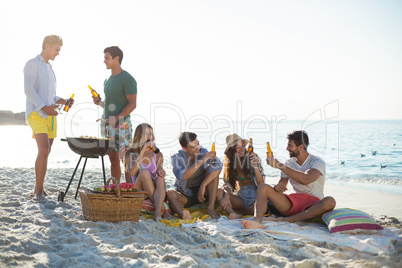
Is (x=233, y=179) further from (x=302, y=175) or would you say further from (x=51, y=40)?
(x=51, y=40)

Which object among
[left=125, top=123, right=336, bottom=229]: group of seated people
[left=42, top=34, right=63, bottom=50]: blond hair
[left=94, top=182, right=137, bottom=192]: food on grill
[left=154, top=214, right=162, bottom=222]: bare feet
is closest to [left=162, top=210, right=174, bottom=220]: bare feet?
[left=125, top=123, right=336, bottom=229]: group of seated people

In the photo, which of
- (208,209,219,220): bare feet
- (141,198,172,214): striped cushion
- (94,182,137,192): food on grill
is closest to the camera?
(94,182,137,192): food on grill

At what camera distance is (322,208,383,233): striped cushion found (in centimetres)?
326

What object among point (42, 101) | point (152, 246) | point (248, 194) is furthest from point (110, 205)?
point (42, 101)

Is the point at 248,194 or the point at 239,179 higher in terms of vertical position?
the point at 239,179

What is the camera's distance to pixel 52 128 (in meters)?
4.56

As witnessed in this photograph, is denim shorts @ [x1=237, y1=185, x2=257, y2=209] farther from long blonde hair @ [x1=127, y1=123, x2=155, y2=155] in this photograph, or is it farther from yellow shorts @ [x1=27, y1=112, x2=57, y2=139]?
yellow shorts @ [x1=27, y1=112, x2=57, y2=139]

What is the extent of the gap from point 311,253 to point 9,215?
286cm

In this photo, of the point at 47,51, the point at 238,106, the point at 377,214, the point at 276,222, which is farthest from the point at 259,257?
the point at 238,106

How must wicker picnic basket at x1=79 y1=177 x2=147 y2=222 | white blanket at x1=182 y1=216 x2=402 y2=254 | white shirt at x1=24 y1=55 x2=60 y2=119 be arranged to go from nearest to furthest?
white blanket at x1=182 y1=216 x2=402 y2=254, wicker picnic basket at x1=79 y1=177 x2=147 y2=222, white shirt at x1=24 y1=55 x2=60 y2=119

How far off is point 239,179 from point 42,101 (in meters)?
2.60

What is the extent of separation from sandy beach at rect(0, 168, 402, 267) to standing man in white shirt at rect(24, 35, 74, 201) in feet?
2.15

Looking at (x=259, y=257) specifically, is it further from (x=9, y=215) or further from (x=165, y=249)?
(x=9, y=215)

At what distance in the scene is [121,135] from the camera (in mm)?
4434
